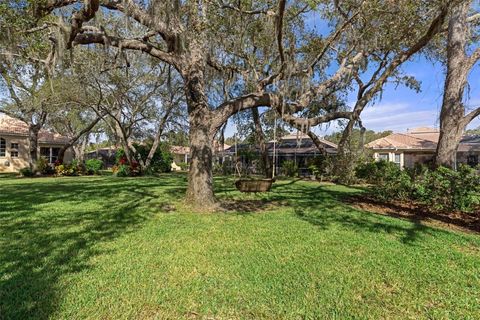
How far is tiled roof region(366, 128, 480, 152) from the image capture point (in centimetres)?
2158

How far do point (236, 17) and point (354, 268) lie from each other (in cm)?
701

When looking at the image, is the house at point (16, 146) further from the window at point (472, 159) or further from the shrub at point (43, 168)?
the window at point (472, 159)

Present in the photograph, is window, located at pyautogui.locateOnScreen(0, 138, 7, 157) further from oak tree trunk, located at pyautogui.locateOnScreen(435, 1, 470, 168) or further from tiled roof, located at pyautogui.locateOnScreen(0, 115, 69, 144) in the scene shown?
oak tree trunk, located at pyautogui.locateOnScreen(435, 1, 470, 168)

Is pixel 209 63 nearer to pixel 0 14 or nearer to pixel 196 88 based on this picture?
pixel 196 88

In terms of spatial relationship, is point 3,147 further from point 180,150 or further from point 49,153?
point 180,150

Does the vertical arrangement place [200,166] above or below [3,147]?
below

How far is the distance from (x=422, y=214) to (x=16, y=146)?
87.7 ft

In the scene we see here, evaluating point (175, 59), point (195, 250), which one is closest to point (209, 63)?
point (175, 59)

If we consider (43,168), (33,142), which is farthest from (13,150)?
(43,168)

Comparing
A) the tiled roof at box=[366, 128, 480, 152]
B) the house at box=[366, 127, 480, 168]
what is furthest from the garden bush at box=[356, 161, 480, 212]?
the tiled roof at box=[366, 128, 480, 152]

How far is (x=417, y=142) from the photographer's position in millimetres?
24328

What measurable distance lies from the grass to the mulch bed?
32.5 inches

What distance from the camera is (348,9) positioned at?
25.3 feet

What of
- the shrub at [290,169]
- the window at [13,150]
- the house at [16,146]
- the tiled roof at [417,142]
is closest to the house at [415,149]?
the tiled roof at [417,142]
